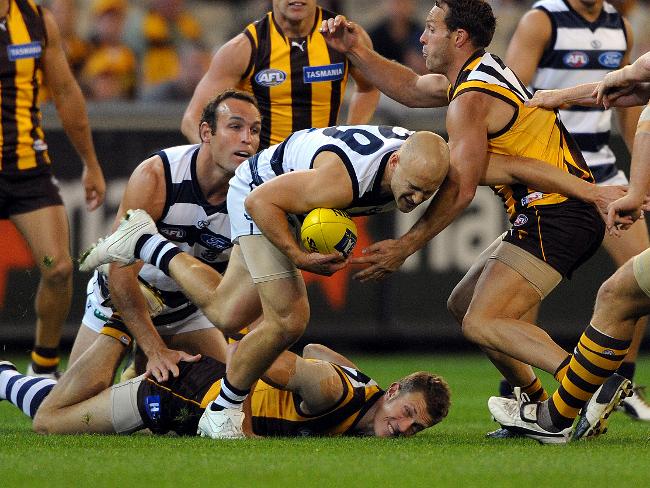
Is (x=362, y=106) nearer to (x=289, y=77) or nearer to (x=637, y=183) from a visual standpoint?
Answer: (x=289, y=77)

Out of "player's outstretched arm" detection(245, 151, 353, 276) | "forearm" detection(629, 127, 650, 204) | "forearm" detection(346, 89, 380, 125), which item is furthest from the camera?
"forearm" detection(346, 89, 380, 125)

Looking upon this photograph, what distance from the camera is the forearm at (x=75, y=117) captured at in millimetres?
8250

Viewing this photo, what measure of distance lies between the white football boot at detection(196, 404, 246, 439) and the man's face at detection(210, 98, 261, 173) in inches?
53.6

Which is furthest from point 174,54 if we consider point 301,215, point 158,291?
point 301,215

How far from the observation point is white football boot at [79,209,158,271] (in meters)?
6.66

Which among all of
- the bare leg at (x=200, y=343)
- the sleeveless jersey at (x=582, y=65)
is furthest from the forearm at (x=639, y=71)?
the bare leg at (x=200, y=343)

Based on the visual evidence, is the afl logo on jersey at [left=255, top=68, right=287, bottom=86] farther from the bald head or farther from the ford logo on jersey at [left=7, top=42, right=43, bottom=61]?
the bald head

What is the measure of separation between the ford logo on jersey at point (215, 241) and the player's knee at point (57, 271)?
4.22 feet

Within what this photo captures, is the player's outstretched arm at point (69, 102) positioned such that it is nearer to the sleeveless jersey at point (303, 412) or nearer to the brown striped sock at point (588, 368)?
the sleeveless jersey at point (303, 412)

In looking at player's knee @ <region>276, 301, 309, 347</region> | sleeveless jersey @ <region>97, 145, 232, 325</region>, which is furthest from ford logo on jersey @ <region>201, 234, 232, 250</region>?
player's knee @ <region>276, 301, 309, 347</region>

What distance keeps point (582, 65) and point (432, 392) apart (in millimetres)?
2836

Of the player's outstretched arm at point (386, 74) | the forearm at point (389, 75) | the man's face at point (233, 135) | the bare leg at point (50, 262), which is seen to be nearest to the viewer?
the man's face at point (233, 135)

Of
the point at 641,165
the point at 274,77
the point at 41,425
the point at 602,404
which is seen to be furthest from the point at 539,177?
the point at 41,425

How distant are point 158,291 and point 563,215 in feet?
7.57
